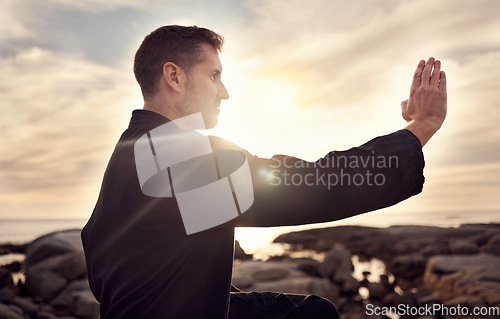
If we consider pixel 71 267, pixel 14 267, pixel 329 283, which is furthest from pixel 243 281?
pixel 14 267

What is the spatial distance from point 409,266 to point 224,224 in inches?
487

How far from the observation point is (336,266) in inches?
432

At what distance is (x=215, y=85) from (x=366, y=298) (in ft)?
26.2

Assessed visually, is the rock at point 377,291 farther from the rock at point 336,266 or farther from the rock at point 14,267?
the rock at point 14,267

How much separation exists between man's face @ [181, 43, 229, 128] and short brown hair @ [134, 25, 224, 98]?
0.13 feet

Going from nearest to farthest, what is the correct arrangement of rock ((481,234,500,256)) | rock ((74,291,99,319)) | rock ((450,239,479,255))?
1. rock ((74,291,99,319))
2. rock ((481,234,500,256))
3. rock ((450,239,479,255))

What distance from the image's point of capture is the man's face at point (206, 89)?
2.08m

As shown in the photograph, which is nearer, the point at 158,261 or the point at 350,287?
the point at 158,261

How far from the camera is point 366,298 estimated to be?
9.02 m

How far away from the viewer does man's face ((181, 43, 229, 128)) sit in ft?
6.81

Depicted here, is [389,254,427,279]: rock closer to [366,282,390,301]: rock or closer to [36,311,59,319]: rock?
[366,282,390,301]: rock

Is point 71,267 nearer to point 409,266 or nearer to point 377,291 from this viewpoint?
point 377,291

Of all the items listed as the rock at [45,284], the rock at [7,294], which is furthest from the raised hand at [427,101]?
the rock at [7,294]

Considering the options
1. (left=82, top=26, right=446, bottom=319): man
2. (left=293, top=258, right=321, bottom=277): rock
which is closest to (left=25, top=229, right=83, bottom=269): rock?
(left=293, top=258, right=321, bottom=277): rock
